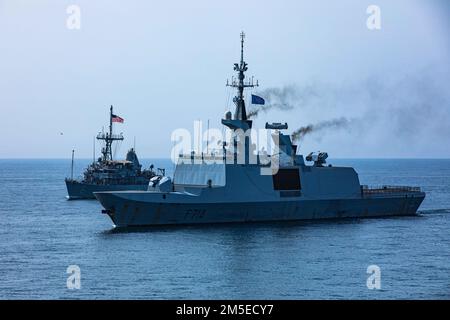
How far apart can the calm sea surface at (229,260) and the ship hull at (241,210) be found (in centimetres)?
120

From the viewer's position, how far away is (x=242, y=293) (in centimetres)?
2491

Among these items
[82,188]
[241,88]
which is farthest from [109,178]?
[241,88]

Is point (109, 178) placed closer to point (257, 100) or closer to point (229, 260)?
point (257, 100)

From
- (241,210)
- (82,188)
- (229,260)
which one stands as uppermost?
(82,188)

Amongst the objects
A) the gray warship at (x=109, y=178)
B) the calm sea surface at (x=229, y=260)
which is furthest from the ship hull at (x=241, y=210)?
the gray warship at (x=109, y=178)

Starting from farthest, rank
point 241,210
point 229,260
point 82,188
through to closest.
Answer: point 82,188
point 241,210
point 229,260

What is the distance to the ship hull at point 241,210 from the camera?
40.2 meters

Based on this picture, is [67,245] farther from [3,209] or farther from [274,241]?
[3,209]

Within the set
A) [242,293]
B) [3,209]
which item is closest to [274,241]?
[242,293]

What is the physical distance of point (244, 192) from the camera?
4322 centimetres

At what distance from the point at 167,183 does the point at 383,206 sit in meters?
17.7

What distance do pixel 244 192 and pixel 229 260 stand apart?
41.1ft

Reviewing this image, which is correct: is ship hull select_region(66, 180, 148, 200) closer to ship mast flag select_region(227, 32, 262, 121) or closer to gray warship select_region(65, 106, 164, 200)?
gray warship select_region(65, 106, 164, 200)
